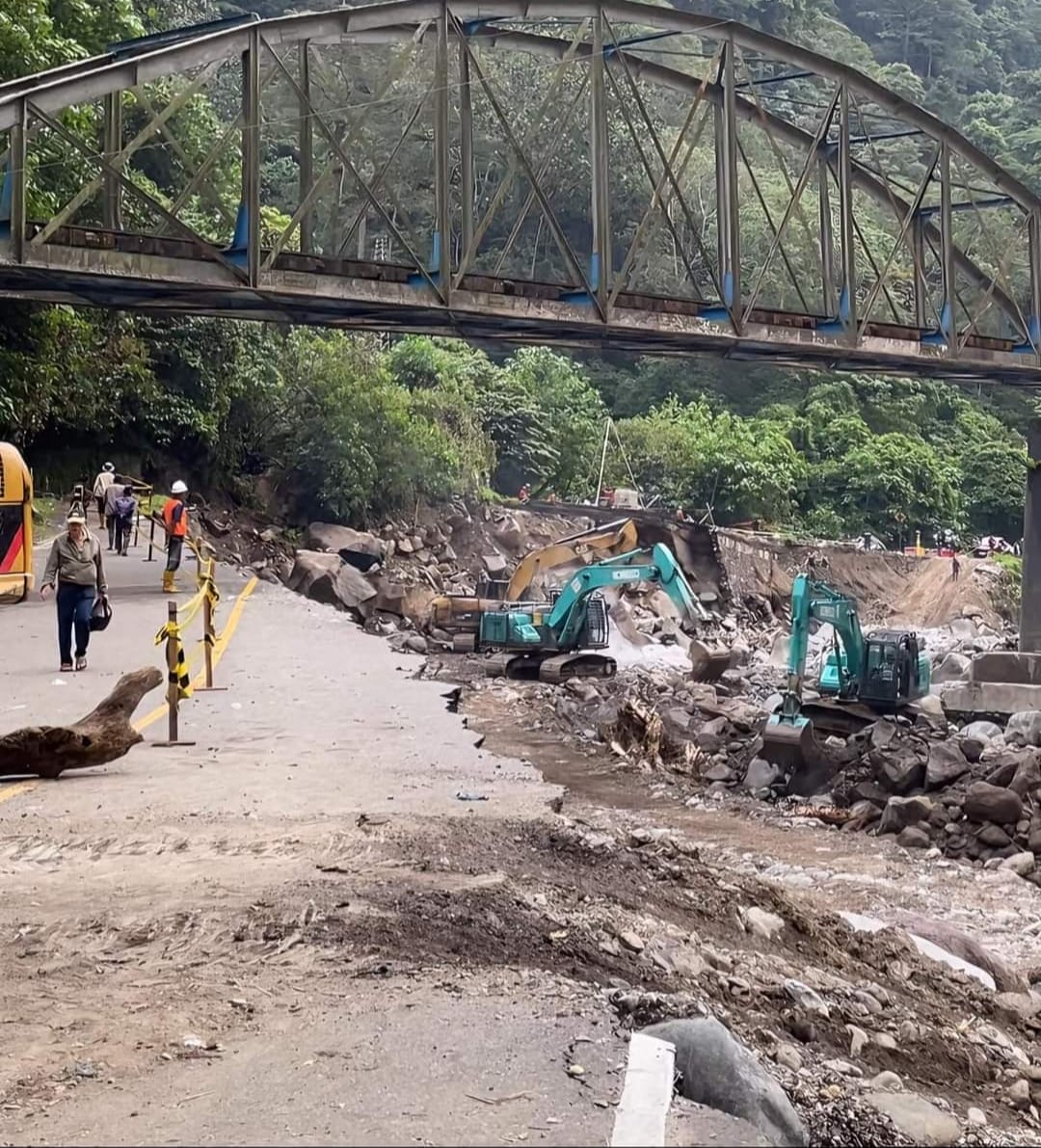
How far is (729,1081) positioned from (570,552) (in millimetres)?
24627

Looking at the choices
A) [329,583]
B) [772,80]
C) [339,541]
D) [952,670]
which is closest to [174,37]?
[772,80]

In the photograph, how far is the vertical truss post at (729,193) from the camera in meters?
23.6

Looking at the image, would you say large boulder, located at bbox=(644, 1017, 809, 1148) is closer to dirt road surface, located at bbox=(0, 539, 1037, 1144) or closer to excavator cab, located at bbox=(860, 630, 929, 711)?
dirt road surface, located at bbox=(0, 539, 1037, 1144)

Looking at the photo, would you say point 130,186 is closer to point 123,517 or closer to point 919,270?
point 123,517

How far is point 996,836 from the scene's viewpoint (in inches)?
504

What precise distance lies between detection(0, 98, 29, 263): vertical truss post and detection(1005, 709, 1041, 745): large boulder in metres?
14.0

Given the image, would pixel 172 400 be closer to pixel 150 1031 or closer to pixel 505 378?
pixel 505 378

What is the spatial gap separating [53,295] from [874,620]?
34434 mm

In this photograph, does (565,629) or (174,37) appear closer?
(174,37)

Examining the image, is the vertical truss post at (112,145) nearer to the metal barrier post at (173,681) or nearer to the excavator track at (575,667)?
the excavator track at (575,667)

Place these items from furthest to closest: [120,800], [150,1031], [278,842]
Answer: [120,800] < [278,842] < [150,1031]

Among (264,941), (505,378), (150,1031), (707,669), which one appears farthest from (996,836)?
(505,378)

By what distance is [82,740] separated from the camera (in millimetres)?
9586

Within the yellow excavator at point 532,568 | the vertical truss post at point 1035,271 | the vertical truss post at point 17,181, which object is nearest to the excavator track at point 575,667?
the yellow excavator at point 532,568
